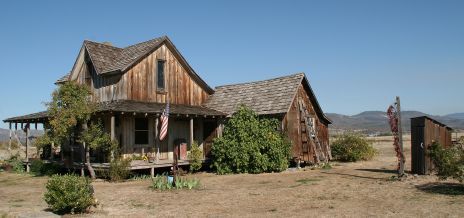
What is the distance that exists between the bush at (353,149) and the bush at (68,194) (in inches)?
794

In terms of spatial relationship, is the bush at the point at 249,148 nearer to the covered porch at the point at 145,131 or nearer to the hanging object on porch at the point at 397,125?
the covered porch at the point at 145,131

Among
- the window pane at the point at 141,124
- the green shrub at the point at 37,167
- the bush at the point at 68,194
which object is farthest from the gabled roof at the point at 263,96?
the bush at the point at 68,194

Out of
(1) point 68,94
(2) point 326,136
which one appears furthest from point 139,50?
(2) point 326,136

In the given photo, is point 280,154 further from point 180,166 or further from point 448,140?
point 448,140

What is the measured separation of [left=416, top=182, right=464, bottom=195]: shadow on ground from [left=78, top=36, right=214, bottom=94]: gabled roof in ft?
49.6

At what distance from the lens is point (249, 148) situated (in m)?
22.4

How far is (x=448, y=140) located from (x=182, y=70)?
14.4 m

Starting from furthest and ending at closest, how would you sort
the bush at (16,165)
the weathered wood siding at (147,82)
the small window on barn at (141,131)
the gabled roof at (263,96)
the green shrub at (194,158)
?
the bush at (16,165) → the gabled roof at (263,96) → the weathered wood siding at (147,82) → the green shrub at (194,158) → the small window on barn at (141,131)

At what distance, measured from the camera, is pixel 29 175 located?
23.9 meters

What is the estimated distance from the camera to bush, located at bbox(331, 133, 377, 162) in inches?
1112

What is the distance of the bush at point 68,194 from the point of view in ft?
36.5

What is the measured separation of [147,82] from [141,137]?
3204mm

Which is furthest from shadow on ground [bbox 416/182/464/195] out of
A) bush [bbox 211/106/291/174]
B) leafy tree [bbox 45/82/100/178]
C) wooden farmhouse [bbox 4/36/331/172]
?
leafy tree [bbox 45/82/100/178]

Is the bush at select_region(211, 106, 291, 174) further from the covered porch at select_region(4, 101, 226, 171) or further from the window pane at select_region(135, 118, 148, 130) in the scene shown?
the window pane at select_region(135, 118, 148, 130)
